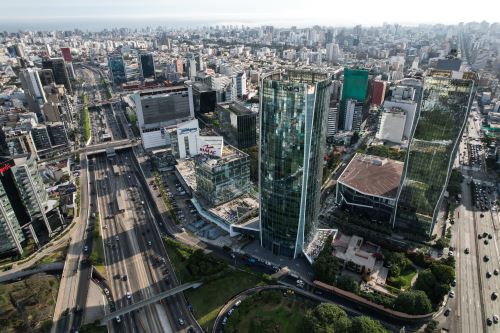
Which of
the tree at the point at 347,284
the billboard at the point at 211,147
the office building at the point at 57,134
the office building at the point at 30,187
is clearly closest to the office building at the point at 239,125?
the billboard at the point at 211,147

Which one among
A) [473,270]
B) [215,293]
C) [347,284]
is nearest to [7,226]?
[215,293]

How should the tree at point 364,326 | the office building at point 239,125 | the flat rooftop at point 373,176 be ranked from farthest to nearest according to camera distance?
1. the office building at point 239,125
2. the flat rooftop at point 373,176
3. the tree at point 364,326

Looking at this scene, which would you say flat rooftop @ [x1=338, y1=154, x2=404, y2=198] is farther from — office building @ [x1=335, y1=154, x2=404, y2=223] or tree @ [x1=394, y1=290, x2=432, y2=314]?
tree @ [x1=394, y1=290, x2=432, y2=314]

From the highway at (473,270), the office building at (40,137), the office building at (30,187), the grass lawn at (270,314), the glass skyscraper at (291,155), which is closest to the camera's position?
the grass lawn at (270,314)

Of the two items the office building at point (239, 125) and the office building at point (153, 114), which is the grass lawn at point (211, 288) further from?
the office building at point (153, 114)

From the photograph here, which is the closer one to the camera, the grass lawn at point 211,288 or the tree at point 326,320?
the tree at point 326,320

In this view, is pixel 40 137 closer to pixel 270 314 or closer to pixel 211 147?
pixel 211 147

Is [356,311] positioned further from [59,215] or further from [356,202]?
[59,215]
